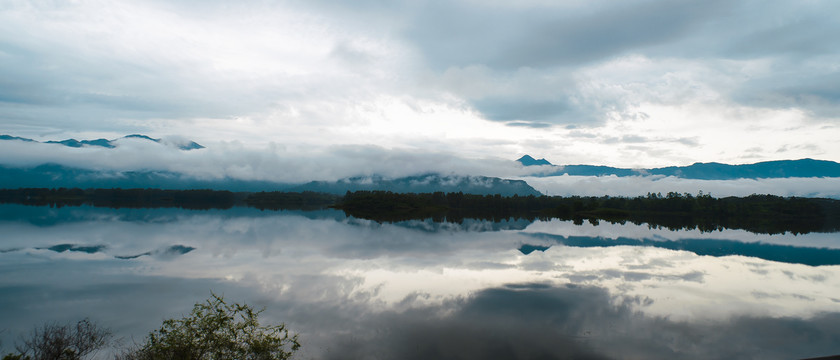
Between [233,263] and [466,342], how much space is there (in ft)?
57.3

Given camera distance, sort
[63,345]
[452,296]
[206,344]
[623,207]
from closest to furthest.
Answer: [206,344]
[63,345]
[452,296]
[623,207]

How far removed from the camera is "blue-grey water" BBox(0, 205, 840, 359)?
12.5 meters

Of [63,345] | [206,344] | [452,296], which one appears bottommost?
[452,296]

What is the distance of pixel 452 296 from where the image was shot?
17.8 meters

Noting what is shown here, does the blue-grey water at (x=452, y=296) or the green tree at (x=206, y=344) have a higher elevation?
the green tree at (x=206, y=344)

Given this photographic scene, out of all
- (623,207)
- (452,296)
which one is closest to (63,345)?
(452,296)

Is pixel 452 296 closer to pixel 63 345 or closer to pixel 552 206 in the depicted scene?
pixel 63 345

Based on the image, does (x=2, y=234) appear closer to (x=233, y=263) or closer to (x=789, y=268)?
(x=233, y=263)

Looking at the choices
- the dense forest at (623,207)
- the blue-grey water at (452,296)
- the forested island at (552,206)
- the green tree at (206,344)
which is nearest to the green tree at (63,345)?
the blue-grey water at (452,296)

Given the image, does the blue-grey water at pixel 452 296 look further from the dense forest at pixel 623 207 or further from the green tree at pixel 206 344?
the dense forest at pixel 623 207

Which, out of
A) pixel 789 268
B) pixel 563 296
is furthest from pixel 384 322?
pixel 789 268

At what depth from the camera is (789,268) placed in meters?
28.3

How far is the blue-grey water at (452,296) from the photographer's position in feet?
40.9

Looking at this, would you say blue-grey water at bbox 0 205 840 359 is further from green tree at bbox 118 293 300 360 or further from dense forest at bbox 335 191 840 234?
dense forest at bbox 335 191 840 234
